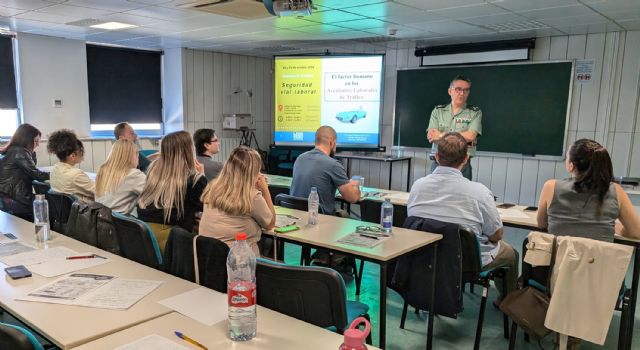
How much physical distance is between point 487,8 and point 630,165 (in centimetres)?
308

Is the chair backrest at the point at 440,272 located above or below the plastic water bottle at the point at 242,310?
below

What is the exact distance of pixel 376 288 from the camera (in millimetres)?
4070

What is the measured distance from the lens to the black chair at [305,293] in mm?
1793

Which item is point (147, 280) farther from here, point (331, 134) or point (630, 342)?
point (630, 342)

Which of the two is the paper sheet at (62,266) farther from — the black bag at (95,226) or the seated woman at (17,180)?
the seated woman at (17,180)

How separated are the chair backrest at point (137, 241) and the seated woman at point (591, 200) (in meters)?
2.35

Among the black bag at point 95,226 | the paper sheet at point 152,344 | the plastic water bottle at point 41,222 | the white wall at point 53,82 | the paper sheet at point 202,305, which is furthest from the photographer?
the white wall at point 53,82

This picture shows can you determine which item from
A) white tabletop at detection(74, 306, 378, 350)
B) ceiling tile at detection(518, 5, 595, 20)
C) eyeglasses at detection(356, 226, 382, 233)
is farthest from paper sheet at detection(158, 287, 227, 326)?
ceiling tile at detection(518, 5, 595, 20)

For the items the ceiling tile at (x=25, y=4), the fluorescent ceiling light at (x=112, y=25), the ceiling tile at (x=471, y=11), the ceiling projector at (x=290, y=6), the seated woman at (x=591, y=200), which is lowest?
the seated woman at (x=591, y=200)

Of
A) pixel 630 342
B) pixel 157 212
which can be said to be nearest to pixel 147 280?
pixel 157 212

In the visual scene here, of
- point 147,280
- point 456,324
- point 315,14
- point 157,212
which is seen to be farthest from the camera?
point 315,14

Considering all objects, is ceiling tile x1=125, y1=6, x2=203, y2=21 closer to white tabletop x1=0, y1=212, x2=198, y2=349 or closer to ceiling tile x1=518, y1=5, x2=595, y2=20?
white tabletop x1=0, y1=212, x2=198, y2=349

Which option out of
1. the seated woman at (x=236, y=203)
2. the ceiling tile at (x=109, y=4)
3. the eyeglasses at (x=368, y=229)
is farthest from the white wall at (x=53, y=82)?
the eyeglasses at (x=368, y=229)

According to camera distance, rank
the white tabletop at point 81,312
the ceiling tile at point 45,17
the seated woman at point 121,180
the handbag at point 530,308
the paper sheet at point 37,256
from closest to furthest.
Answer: the white tabletop at point 81,312
the paper sheet at point 37,256
the handbag at point 530,308
the seated woman at point 121,180
the ceiling tile at point 45,17
